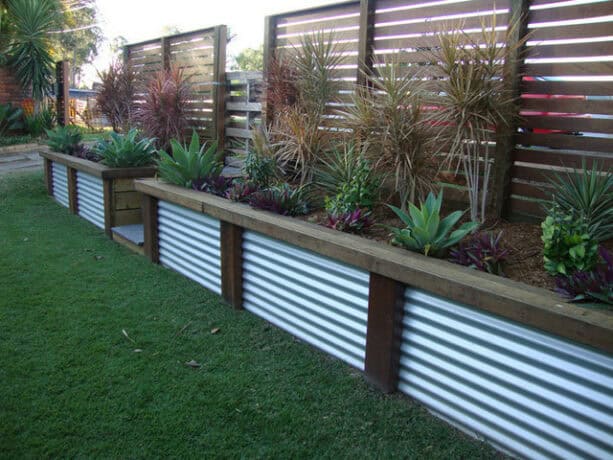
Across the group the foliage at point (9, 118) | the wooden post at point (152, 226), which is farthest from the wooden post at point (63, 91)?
the wooden post at point (152, 226)

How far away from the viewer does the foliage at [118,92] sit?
8344mm

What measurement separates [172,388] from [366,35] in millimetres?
2958

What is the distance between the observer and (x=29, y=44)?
43.3 ft

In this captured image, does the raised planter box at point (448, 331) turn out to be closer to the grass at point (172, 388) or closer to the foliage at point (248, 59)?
the grass at point (172, 388)

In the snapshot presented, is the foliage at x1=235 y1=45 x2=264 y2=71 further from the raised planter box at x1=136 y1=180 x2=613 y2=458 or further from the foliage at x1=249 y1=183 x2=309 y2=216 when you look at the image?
the raised planter box at x1=136 y1=180 x2=613 y2=458

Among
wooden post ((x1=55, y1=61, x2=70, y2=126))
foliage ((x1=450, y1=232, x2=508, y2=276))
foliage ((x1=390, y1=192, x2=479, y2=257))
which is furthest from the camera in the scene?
wooden post ((x1=55, y1=61, x2=70, y2=126))

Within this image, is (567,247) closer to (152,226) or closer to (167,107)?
(152,226)

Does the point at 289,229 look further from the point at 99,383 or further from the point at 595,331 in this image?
the point at 595,331

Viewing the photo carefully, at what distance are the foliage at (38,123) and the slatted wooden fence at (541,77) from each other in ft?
37.6

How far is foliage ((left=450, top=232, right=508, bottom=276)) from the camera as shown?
250 cm

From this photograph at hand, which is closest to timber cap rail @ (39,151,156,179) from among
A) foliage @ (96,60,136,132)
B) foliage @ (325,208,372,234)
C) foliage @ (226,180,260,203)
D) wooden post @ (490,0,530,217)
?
foliage @ (226,180,260,203)

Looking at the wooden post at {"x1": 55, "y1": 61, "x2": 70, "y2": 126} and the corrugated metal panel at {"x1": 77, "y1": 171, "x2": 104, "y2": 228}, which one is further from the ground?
the wooden post at {"x1": 55, "y1": 61, "x2": 70, "y2": 126}

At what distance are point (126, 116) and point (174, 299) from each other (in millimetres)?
5677

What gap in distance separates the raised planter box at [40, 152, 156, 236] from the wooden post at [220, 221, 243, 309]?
2.25m
